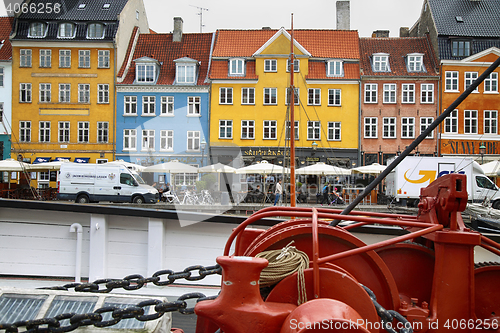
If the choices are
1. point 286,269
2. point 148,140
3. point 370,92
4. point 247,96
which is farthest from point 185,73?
point 286,269

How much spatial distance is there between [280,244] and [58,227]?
11.0 ft

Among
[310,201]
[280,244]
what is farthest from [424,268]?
[310,201]

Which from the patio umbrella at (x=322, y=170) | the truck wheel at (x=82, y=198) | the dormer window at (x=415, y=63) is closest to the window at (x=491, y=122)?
the dormer window at (x=415, y=63)

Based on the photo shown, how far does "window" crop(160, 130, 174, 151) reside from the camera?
92.8ft

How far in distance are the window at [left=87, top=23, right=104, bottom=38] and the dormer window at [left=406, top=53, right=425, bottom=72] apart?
23.9 meters

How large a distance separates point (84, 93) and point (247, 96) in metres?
12.7

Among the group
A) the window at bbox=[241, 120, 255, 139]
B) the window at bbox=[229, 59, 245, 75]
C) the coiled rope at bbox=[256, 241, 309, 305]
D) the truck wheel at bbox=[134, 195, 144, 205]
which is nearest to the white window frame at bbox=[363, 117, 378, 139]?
the window at bbox=[241, 120, 255, 139]

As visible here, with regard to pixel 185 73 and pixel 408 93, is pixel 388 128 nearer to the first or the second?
pixel 408 93

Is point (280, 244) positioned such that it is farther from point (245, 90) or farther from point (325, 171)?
point (245, 90)

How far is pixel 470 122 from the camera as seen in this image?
2727cm

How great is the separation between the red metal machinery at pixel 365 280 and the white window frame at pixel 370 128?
86.0 ft

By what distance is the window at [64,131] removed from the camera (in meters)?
28.2

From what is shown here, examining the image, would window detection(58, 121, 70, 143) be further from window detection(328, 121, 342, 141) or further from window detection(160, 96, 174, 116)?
window detection(328, 121, 342, 141)

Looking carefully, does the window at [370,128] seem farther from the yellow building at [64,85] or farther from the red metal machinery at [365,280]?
the red metal machinery at [365,280]
